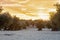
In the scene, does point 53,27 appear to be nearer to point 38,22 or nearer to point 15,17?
point 38,22

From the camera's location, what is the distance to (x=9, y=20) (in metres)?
69.4

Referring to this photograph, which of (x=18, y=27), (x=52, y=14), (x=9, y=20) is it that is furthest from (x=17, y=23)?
→ (x=52, y=14)

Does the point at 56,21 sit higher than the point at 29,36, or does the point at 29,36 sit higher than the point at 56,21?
the point at 56,21

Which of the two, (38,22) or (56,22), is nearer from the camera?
(56,22)

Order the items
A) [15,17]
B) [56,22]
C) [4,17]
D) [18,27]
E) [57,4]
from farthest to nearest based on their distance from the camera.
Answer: [15,17] → [18,27] → [4,17] → [57,4] → [56,22]

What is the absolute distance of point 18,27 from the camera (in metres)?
74.9

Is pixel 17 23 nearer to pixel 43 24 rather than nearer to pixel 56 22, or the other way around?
pixel 43 24

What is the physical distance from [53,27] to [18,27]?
1922 cm

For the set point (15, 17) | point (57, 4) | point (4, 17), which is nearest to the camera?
point (57, 4)

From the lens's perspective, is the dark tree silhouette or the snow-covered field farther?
the dark tree silhouette

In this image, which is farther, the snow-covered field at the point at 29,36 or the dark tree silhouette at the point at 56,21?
the dark tree silhouette at the point at 56,21

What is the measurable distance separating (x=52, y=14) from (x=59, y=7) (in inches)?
96.2

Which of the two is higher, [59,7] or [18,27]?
[59,7]

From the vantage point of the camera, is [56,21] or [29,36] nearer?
[29,36]
